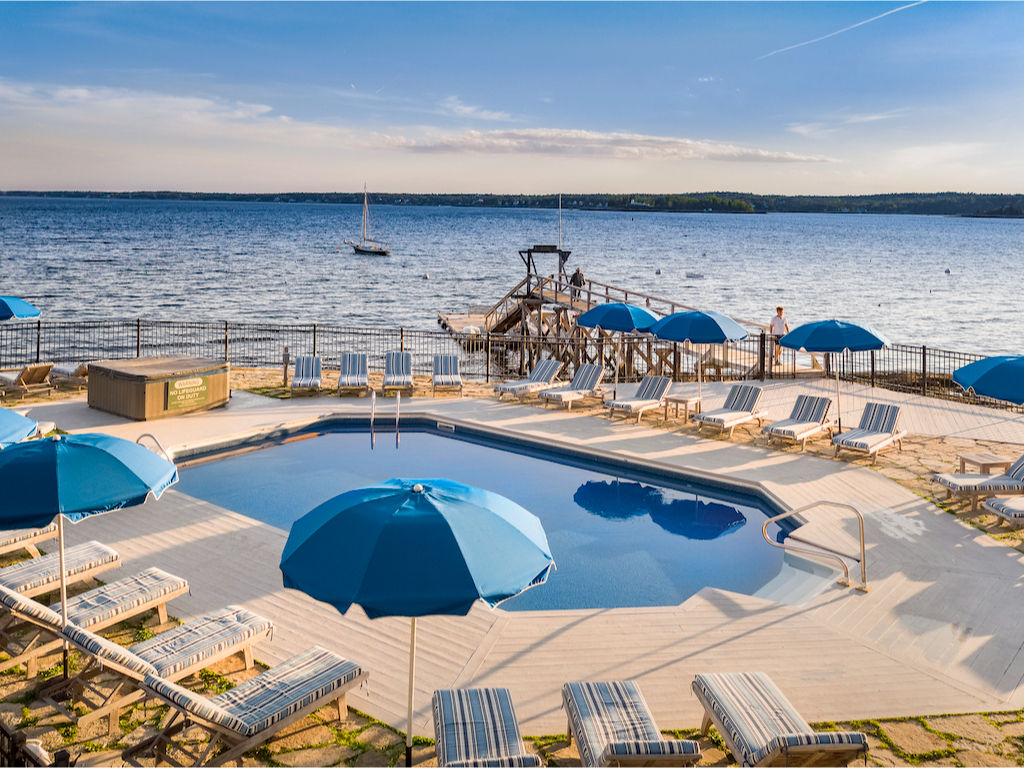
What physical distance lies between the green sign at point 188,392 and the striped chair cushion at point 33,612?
366 inches

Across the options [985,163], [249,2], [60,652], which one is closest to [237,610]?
[60,652]

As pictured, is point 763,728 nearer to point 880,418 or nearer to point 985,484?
point 985,484

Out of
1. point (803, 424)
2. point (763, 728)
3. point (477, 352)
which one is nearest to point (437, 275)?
point (477, 352)

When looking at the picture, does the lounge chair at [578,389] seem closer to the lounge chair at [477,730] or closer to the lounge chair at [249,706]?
the lounge chair at [249,706]

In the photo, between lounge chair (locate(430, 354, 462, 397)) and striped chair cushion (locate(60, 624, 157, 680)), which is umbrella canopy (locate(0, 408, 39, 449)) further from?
lounge chair (locate(430, 354, 462, 397))

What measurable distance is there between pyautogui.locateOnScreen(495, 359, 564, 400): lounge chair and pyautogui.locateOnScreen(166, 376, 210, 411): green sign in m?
6.14

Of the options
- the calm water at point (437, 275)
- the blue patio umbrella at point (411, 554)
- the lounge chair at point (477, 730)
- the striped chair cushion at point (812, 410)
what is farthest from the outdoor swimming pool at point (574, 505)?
the calm water at point (437, 275)

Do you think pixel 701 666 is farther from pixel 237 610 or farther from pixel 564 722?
pixel 237 610

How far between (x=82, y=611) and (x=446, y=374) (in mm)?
11777

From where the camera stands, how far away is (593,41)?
30.9 metres

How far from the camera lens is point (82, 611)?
22.7ft

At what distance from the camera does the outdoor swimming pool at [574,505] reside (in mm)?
9562

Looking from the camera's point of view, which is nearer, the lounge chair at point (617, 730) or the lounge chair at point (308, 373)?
the lounge chair at point (617, 730)

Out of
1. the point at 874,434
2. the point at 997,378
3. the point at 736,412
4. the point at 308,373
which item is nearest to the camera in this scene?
the point at 997,378
